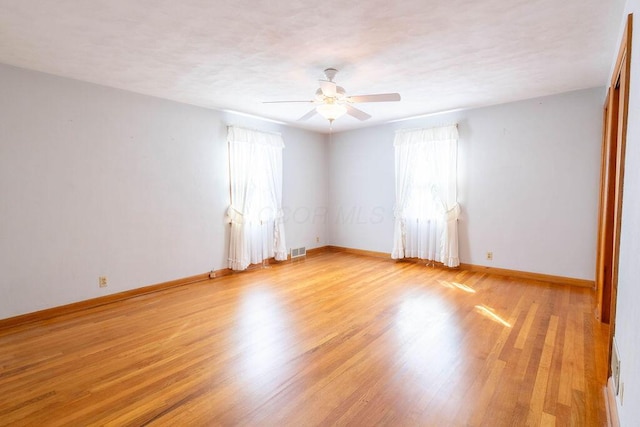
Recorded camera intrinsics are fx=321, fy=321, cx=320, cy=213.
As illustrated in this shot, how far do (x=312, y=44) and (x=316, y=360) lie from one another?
2.49m

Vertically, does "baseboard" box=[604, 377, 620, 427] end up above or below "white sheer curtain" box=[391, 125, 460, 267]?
below

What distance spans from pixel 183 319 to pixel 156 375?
3.32ft

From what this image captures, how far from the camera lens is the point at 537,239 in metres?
4.41

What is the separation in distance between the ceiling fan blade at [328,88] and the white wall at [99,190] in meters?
2.36

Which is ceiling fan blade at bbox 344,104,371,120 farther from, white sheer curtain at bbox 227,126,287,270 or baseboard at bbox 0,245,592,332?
baseboard at bbox 0,245,592,332

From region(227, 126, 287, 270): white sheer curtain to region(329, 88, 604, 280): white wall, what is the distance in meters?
2.45

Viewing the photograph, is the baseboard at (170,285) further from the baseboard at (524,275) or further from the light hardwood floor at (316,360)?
the light hardwood floor at (316,360)

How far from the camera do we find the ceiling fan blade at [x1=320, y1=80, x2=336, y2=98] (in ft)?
9.44

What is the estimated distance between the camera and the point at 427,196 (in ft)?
17.5

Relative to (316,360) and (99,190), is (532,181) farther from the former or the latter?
(99,190)

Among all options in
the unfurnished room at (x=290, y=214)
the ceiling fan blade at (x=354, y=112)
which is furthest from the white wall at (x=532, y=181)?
the ceiling fan blade at (x=354, y=112)

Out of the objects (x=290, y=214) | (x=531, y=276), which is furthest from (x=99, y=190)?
(x=531, y=276)

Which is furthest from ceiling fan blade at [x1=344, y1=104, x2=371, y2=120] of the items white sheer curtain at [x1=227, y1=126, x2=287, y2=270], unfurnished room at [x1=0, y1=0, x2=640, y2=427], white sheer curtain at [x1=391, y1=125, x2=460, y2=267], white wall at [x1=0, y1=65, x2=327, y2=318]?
white wall at [x1=0, y1=65, x2=327, y2=318]

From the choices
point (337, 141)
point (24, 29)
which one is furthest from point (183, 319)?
point (337, 141)
